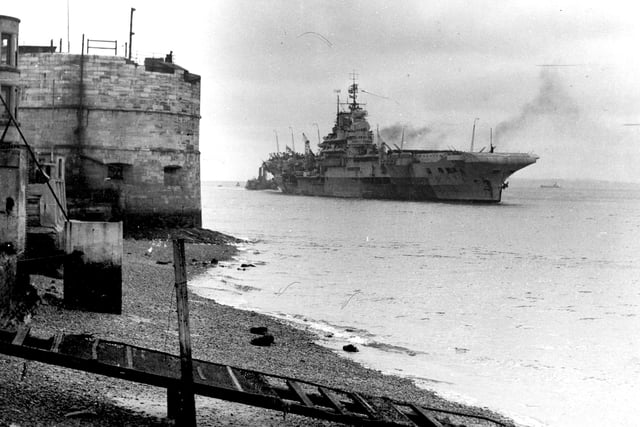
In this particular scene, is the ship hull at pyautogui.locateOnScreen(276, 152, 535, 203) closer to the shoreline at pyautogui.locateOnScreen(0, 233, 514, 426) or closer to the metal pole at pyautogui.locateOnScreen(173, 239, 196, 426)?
the shoreline at pyautogui.locateOnScreen(0, 233, 514, 426)

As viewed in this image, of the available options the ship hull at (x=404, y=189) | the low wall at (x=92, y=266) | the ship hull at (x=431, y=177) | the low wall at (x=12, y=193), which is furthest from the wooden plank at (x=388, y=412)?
the ship hull at (x=404, y=189)

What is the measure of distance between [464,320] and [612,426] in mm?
9007

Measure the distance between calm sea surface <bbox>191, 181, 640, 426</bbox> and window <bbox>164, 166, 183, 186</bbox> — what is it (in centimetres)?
432

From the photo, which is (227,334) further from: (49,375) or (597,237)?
(597,237)

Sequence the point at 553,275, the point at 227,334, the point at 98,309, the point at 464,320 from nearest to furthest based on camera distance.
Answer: the point at 98,309, the point at 227,334, the point at 464,320, the point at 553,275

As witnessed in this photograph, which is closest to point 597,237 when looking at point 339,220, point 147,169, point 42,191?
point 339,220

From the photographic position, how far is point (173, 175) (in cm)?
3127

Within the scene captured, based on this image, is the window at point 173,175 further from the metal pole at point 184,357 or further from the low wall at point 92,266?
the metal pole at point 184,357

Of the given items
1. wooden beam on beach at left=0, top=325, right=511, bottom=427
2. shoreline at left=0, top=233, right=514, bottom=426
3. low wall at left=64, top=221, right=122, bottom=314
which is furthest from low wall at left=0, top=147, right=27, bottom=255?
wooden beam on beach at left=0, top=325, right=511, bottom=427

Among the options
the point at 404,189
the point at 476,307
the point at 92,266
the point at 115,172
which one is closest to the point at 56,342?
the point at 92,266

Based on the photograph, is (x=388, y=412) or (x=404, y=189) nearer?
(x=388, y=412)

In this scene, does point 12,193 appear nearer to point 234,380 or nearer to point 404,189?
point 234,380

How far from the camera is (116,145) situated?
29.7 meters

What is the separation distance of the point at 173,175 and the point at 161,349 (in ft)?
66.2
